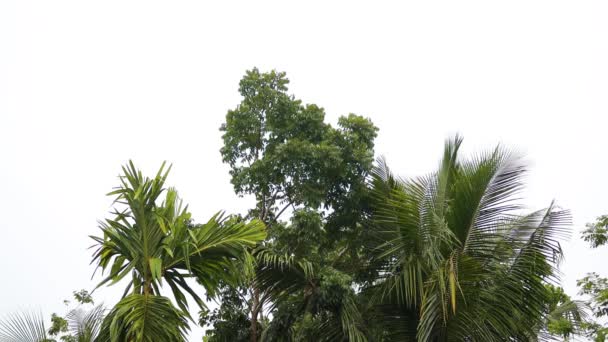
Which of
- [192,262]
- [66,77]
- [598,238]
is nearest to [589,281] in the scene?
[598,238]

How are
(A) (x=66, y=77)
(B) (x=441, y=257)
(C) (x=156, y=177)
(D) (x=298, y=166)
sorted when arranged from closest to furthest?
(C) (x=156, y=177), (B) (x=441, y=257), (D) (x=298, y=166), (A) (x=66, y=77)

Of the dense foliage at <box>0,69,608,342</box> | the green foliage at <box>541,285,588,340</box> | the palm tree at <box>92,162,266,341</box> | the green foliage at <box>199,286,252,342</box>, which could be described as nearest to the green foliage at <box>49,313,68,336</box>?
the dense foliage at <box>0,69,608,342</box>

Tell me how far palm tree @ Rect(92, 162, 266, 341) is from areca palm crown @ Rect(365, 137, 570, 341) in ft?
7.74

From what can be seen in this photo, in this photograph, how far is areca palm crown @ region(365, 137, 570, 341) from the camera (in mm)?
8523

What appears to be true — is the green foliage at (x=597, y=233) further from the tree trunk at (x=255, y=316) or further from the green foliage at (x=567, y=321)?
the tree trunk at (x=255, y=316)

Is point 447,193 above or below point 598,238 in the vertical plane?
above

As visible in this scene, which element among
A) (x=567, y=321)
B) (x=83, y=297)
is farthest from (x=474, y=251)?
(x=83, y=297)

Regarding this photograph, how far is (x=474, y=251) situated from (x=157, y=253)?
4159mm

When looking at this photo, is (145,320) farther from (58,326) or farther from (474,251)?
(58,326)

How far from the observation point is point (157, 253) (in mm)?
7484

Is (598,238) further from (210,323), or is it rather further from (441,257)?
(210,323)

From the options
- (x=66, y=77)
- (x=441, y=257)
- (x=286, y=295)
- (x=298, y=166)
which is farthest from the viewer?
(x=66, y=77)

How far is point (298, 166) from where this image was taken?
1115 cm

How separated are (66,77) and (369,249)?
1291 cm
